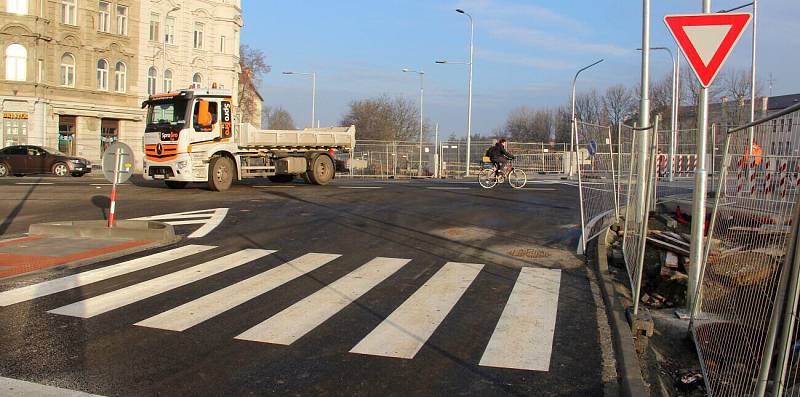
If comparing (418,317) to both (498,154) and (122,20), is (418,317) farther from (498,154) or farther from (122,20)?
(122,20)

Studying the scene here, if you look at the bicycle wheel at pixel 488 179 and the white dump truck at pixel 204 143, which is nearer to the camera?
the white dump truck at pixel 204 143

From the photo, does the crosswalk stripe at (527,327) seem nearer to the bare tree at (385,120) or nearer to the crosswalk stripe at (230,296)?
the crosswalk stripe at (230,296)

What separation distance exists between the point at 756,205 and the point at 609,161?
656 centimetres

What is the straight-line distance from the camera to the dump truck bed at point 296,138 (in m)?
21.2

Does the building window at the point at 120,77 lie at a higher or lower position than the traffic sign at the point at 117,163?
higher

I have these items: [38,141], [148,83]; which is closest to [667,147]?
[38,141]

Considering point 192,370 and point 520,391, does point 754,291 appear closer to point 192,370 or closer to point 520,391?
point 520,391

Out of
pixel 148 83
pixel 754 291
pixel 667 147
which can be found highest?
pixel 148 83

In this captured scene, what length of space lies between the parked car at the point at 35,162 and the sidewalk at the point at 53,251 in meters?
22.9

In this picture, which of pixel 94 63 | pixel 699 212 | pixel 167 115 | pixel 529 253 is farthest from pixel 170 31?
pixel 699 212

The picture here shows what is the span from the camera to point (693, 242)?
272 inches

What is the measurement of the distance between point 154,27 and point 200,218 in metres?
38.5

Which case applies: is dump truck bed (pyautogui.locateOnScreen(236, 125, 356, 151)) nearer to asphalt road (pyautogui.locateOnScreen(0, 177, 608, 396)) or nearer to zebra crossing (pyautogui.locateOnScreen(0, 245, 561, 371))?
asphalt road (pyautogui.locateOnScreen(0, 177, 608, 396))

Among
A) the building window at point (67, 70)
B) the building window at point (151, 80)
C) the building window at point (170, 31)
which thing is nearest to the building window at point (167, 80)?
the building window at point (151, 80)
